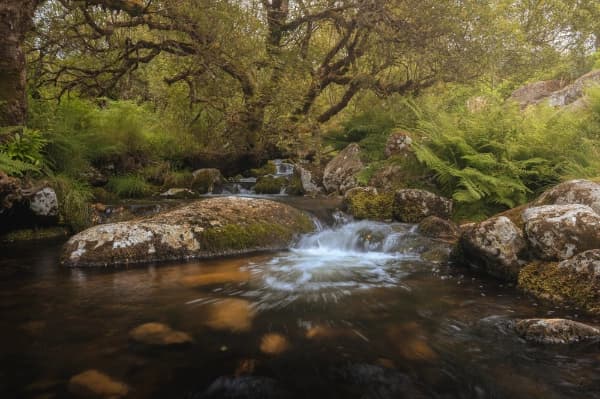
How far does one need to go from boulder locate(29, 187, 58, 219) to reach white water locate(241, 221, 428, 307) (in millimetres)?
3919

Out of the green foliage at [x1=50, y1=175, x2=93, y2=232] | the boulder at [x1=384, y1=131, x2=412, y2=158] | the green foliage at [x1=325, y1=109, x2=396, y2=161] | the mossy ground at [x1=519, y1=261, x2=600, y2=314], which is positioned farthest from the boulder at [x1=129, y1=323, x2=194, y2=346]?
the green foliage at [x1=325, y1=109, x2=396, y2=161]

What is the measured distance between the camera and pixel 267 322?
10.2ft

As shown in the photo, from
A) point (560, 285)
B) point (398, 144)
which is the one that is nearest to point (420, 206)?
point (398, 144)

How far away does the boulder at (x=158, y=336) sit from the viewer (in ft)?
8.77

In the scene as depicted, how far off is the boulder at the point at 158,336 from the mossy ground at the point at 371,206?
475 centimetres

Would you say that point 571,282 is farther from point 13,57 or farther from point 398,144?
point 13,57

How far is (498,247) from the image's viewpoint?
14.0 ft

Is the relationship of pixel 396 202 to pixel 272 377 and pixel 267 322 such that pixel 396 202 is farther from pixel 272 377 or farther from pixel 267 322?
pixel 272 377

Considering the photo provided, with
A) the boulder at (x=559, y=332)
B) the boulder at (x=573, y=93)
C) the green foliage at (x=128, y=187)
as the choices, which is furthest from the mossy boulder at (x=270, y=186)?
the boulder at (x=573, y=93)

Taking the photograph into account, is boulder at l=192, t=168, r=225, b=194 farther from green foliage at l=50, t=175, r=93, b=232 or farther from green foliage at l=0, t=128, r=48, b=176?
green foliage at l=0, t=128, r=48, b=176

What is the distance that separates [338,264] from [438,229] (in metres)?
1.92

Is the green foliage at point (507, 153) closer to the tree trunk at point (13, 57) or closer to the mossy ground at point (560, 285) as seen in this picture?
the mossy ground at point (560, 285)

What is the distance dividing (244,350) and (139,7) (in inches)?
242

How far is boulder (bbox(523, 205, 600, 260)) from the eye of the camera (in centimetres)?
388
